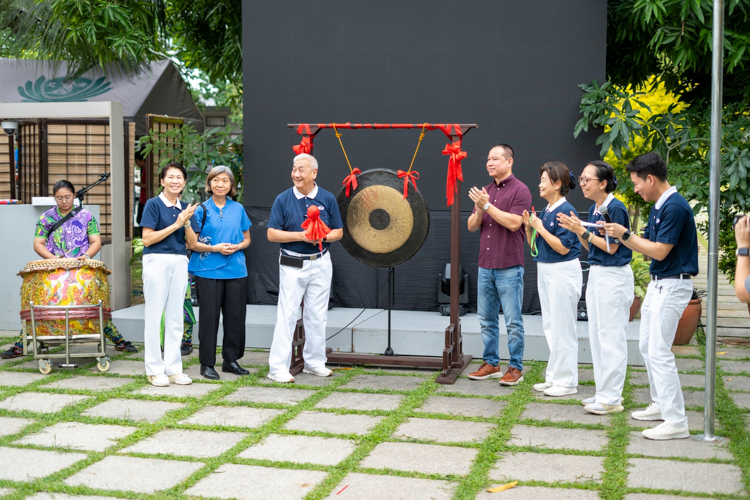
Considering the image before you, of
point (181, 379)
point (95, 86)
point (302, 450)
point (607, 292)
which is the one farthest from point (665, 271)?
point (95, 86)

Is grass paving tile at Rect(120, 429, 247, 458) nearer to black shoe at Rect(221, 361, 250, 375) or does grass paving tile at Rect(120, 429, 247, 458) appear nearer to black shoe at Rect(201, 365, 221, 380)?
black shoe at Rect(201, 365, 221, 380)

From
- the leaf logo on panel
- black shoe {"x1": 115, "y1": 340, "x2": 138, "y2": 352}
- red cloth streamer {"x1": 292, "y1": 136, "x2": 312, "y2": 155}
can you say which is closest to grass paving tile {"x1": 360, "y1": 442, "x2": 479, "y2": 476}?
red cloth streamer {"x1": 292, "y1": 136, "x2": 312, "y2": 155}

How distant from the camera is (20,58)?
11.5m

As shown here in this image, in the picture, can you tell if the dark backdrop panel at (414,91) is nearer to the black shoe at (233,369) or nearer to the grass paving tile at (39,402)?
the black shoe at (233,369)

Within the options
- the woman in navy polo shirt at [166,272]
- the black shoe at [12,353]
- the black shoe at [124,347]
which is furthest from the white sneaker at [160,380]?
the black shoe at [12,353]

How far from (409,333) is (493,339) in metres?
0.94

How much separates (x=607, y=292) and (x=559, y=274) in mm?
478

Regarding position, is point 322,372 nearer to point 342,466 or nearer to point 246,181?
point 342,466

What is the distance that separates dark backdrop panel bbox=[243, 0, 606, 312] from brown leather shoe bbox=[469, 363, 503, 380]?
5.34ft

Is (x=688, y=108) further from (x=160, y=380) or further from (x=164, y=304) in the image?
(x=160, y=380)

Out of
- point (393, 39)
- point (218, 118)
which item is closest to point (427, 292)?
point (393, 39)

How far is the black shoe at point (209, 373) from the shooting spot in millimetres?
5316

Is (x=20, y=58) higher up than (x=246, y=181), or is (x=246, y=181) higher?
(x=20, y=58)

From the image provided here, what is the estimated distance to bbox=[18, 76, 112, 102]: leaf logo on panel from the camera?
11.1 meters
